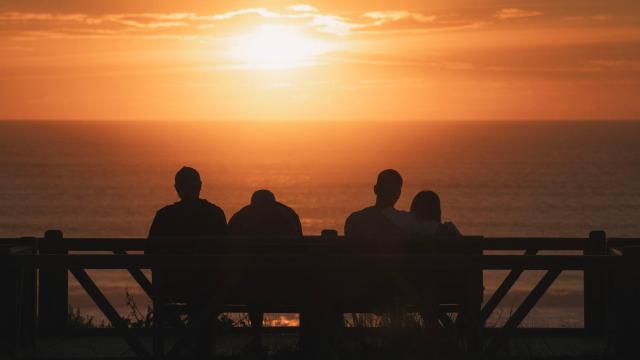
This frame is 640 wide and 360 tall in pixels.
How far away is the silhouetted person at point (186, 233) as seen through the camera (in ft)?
24.2

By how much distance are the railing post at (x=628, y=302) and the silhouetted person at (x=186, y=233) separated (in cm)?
291

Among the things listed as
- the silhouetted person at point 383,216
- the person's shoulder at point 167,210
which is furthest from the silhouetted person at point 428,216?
the person's shoulder at point 167,210

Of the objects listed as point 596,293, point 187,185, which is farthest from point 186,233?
point 596,293

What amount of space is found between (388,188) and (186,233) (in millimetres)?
1609

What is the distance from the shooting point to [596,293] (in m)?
8.96

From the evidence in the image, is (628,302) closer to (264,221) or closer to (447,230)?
(447,230)

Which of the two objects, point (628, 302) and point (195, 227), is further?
point (195, 227)

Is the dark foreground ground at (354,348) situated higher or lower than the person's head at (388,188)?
lower

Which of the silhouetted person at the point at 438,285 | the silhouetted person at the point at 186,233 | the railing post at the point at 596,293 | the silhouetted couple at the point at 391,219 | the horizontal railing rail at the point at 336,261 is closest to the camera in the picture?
the horizontal railing rail at the point at 336,261

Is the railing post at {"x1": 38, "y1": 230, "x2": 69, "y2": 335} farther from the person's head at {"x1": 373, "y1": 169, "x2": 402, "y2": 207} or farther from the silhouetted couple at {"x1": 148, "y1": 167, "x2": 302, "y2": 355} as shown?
the person's head at {"x1": 373, "y1": 169, "x2": 402, "y2": 207}

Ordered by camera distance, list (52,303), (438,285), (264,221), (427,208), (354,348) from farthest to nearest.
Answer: (264,221) → (52,303) → (427,208) → (354,348) → (438,285)

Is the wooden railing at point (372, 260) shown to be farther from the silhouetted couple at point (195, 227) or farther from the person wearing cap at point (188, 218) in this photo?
the person wearing cap at point (188, 218)

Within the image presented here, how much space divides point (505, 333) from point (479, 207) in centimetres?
14120

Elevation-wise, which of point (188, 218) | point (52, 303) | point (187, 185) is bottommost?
point (52, 303)
